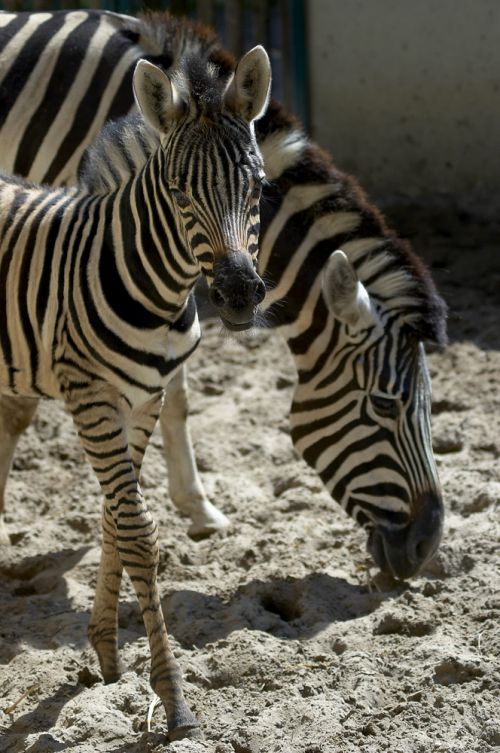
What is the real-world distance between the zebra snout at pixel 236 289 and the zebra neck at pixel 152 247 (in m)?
0.53

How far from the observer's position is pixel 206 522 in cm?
672

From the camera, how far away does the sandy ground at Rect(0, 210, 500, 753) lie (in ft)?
15.2

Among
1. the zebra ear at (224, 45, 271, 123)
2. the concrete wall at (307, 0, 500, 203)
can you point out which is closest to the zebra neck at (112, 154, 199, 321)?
the zebra ear at (224, 45, 271, 123)

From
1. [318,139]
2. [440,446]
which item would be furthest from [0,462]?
[318,139]

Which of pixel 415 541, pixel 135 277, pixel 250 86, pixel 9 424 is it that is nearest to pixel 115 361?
pixel 135 277

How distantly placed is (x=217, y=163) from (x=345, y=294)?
1.54m

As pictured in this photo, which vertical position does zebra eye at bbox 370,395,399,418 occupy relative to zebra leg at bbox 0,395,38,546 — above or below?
above

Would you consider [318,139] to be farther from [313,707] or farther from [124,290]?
[313,707]

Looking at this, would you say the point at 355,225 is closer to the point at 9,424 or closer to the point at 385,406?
the point at 385,406

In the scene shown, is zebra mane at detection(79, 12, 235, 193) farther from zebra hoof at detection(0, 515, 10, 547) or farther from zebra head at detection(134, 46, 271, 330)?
zebra hoof at detection(0, 515, 10, 547)

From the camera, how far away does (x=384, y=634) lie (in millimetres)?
5355

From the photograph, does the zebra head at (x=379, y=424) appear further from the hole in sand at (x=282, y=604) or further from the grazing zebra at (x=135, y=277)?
the grazing zebra at (x=135, y=277)

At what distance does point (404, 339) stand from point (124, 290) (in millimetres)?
1635

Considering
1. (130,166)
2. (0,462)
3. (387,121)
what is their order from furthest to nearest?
(387,121)
(0,462)
(130,166)
